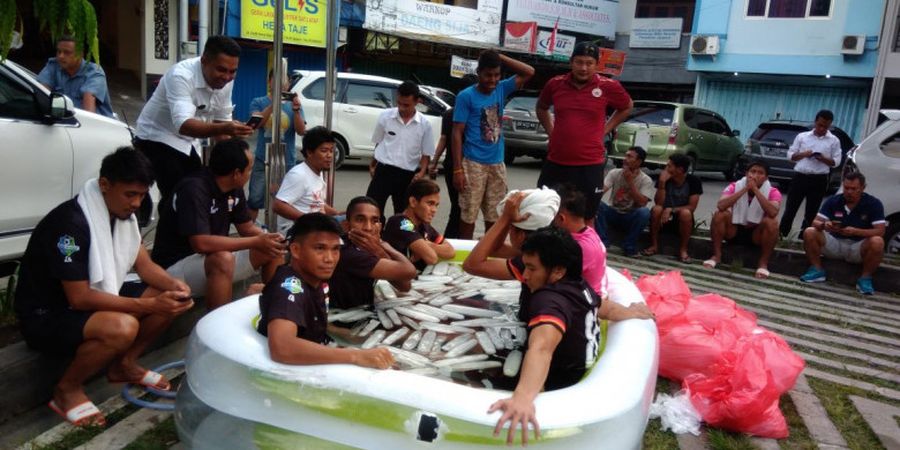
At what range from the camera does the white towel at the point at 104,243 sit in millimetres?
2938

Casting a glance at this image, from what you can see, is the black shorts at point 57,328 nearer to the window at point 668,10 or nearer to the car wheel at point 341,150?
the car wheel at point 341,150

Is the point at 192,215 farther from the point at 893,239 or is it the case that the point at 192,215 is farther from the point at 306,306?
the point at 893,239

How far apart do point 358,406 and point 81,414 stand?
142 centimetres

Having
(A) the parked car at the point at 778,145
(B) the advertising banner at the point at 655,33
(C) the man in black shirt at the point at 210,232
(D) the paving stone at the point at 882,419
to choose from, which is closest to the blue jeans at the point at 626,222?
(D) the paving stone at the point at 882,419

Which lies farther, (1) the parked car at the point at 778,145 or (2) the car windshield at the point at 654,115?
(2) the car windshield at the point at 654,115

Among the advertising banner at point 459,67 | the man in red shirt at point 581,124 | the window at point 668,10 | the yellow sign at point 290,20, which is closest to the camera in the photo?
the man in red shirt at point 581,124

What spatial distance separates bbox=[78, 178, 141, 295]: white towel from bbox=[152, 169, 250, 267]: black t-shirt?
491 millimetres

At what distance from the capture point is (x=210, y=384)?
2.63 meters

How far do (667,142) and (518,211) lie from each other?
11129 millimetres

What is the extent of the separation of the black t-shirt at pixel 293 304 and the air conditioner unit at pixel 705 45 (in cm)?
1981

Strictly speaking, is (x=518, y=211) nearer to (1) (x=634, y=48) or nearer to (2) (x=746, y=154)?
(2) (x=746, y=154)

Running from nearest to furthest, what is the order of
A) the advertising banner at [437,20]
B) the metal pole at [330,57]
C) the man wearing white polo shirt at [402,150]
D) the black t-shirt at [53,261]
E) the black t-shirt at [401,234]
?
1. the black t-shirt at [53,261]
2. the black t-shirt at [401,234]
3. the metal pole at [330,57]
4. the man wearing white polo shirt at [402,150]
5. the advertising banner at [437,20]

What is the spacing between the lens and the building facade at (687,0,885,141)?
18.2 metres

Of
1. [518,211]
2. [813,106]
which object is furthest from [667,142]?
[518,211]
